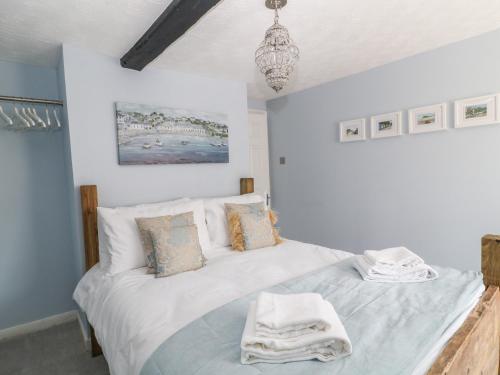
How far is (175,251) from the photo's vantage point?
1800 mm

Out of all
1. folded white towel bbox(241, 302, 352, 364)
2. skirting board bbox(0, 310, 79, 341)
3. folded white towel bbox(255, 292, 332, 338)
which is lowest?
skirting board bbox(0, 310, 79, 341)

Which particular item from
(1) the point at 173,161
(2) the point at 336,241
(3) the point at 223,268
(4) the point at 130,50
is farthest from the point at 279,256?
(4) the point at 130,50

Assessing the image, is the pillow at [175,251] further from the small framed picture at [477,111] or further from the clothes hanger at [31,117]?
the small framed picture at [477,111]

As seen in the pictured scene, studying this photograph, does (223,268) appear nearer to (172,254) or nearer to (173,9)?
(172,254)

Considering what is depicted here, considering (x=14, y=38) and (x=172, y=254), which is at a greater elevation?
(x=14, y=38)

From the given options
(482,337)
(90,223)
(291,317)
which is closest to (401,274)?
(482,337)

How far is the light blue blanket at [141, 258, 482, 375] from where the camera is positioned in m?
0.89

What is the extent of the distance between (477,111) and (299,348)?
2.43m

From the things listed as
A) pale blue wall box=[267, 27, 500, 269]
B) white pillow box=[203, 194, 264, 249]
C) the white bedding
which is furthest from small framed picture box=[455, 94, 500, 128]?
white pillow box=[203, 194, 264, 249]

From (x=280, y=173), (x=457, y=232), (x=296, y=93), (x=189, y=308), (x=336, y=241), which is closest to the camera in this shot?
(x=189, y=308)

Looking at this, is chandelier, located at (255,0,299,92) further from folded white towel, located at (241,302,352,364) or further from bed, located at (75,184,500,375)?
folded white towel, located at (241,302,352,364)

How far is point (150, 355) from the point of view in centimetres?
106

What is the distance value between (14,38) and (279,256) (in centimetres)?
237

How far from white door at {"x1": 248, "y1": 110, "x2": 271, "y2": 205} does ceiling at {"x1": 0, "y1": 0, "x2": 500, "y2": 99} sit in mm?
1298
